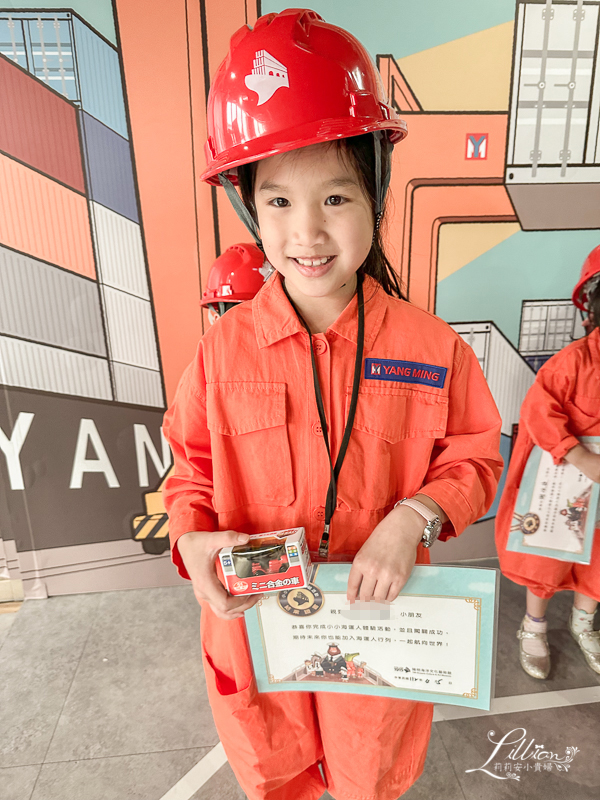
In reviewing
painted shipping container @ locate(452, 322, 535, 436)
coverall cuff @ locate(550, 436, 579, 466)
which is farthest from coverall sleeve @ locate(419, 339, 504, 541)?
painted shipping container @ locate(452, 322, 535, 436)

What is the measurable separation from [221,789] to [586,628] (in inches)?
60.0

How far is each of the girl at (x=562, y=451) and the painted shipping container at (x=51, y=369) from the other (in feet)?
6.02

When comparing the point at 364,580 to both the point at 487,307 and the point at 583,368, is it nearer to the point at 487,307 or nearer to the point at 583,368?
the point at 583,368

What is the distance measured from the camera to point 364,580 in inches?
31.3

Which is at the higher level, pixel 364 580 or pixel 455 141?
pixel 455 141

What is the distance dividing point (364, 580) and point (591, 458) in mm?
1212

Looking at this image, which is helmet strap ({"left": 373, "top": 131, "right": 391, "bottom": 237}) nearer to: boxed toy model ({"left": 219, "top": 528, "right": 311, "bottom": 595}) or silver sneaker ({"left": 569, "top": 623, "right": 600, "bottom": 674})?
boxed toy model ({"left": 219, "top": 528, "right": 311, "bottom": 595})

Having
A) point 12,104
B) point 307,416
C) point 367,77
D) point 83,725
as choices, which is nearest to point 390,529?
point 307,416

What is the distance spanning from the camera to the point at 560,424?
166 cm

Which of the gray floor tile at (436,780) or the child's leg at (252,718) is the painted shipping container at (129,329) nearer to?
the child's leg at (252,718)

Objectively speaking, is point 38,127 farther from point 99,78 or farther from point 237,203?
point 237,203

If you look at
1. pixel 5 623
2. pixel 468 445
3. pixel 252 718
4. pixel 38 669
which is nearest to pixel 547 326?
pixel 468 445

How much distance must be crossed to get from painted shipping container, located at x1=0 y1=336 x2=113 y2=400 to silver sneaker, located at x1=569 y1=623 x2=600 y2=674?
231 centimetres

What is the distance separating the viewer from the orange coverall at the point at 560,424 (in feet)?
5.49
